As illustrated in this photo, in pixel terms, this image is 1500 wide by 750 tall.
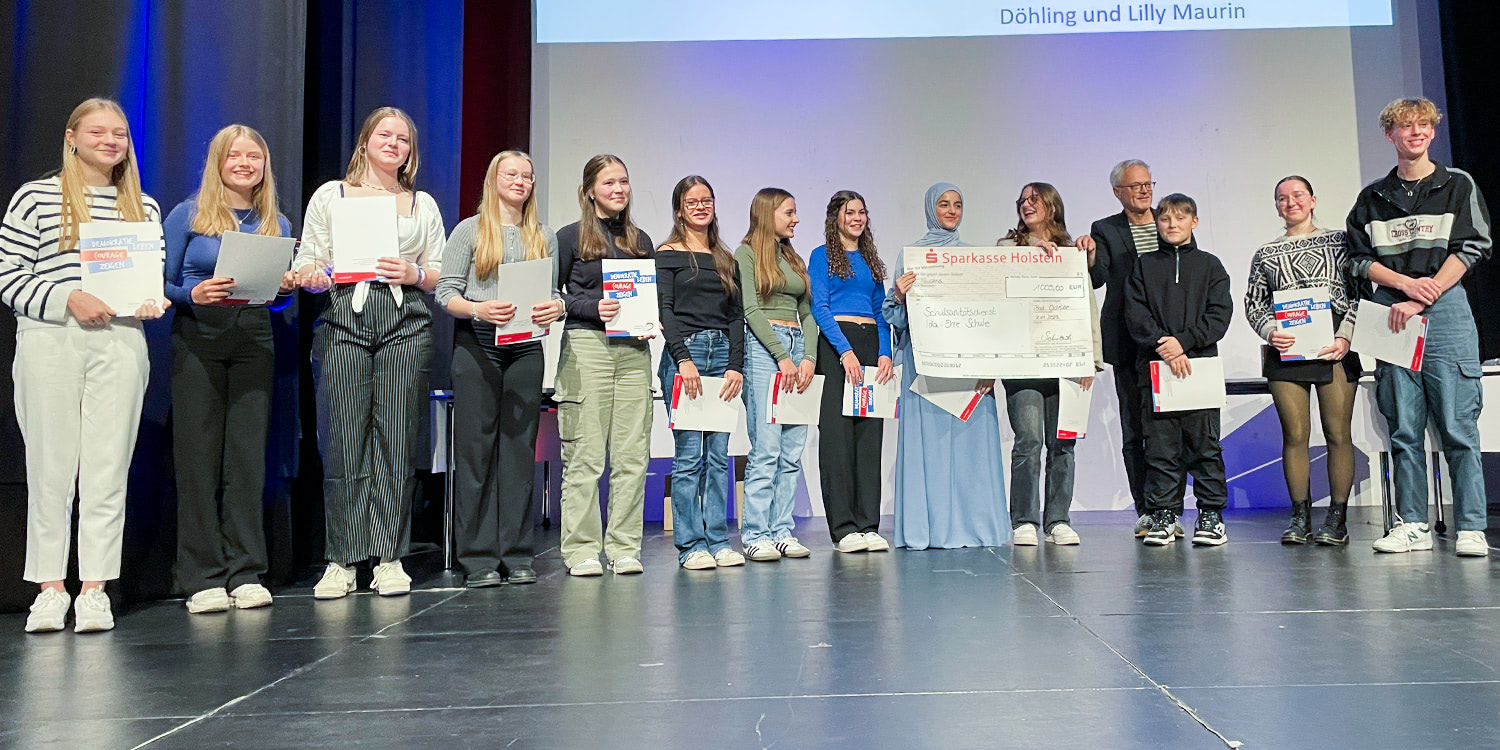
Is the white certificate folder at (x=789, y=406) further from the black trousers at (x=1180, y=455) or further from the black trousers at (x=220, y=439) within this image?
the black trousers at (x=220, y=439)

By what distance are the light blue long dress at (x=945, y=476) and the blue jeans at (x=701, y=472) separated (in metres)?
0.80

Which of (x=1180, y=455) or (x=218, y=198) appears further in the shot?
(x=1180, y=455)

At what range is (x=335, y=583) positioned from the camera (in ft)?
10.7

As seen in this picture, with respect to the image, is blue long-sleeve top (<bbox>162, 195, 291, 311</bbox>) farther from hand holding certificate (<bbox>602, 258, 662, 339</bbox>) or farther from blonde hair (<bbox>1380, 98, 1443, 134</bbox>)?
blonde hair (<bbox>1380, 98, 1443, 134</bbox>)

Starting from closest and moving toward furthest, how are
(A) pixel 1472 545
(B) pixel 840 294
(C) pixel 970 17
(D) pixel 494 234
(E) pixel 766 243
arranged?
1. (D) pixel 494 234
2. (A) pixel 1472 545
3. (E) pixel 766 243
4. (B) pixel 840 294
5. (C) pixel 970 17

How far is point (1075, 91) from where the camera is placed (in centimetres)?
597

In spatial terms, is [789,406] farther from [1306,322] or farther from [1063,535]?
[1306,322]

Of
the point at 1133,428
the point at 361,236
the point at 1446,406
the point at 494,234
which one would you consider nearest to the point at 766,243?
the point at 494,234

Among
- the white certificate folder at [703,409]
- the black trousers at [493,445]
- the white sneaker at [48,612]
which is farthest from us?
the white certificate folder at [703,409]

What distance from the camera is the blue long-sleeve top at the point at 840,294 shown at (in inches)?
159

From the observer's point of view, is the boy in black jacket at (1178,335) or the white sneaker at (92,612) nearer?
the white sneaker at (92,612)

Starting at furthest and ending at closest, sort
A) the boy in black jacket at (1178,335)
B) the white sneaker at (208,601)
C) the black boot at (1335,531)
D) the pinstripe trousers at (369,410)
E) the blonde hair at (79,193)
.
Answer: the boy in black jacket at (1178,335), the black boot at (1335,531), the pinstripe trousers at (369,410), the white sneaker at (208,601), the blonde hair at (79,193)

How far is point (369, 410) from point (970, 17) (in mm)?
3991

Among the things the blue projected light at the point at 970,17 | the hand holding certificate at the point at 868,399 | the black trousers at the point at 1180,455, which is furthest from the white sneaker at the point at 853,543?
the blue projected light at the point at 970,17
